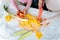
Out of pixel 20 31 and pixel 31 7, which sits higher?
pixel 31 7

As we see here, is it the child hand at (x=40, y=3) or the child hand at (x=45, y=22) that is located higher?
the child hand at (x=40, y=3)

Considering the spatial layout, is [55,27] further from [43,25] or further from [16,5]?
[16,5]

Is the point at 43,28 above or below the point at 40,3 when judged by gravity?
below

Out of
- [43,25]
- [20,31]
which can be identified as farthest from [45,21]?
[20,31]

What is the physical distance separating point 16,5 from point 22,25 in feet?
0.37

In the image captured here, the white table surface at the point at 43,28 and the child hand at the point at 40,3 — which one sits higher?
the child hand at the point at 40,3

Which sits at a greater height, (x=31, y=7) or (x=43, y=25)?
(x=31, y=7)

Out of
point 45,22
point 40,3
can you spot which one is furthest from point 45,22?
point 40,3

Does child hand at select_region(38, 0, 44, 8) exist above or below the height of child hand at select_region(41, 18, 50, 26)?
above

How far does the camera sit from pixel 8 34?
2.49 ft

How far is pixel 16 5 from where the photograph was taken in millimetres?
778

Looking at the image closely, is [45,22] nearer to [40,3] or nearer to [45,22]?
[45,22]

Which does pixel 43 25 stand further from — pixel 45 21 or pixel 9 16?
pixel 9 16

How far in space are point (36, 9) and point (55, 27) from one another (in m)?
0.14
